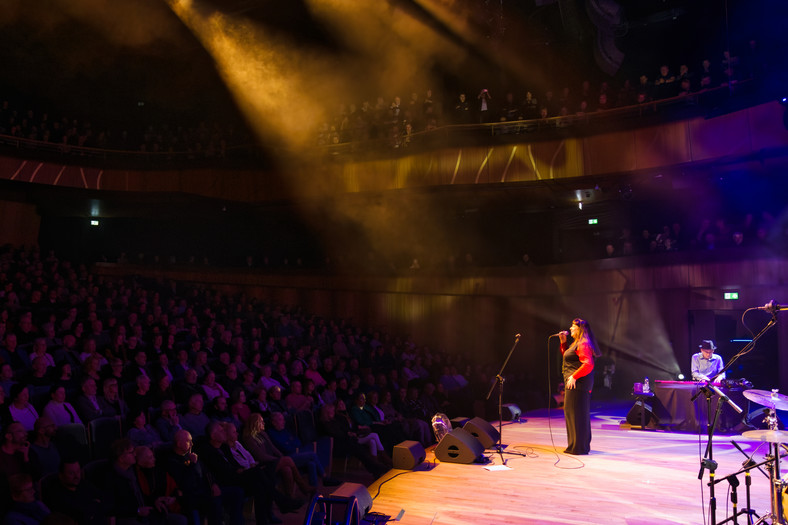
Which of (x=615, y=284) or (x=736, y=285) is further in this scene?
(x=615, y=284)

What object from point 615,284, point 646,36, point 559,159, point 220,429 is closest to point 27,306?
point 220,429

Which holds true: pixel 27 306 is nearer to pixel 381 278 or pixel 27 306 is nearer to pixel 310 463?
pixel 310 463

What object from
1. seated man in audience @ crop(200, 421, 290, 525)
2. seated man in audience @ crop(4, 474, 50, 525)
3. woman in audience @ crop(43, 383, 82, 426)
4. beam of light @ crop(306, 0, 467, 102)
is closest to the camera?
seated man in audience @ crop(4, 474, 50, 525)

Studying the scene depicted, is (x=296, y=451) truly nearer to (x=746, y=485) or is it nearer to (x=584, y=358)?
(x=584, y=358)

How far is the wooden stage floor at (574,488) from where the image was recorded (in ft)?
13.6

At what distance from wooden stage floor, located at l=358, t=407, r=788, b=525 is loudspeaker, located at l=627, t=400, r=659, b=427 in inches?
29.6

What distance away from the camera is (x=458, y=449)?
223 inches

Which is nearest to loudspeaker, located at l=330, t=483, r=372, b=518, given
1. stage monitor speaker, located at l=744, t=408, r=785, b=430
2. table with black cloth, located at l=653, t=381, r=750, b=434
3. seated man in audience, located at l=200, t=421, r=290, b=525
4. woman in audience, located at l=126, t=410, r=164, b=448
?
seated man in audience, located at l=200, t=421, r=290, b=525

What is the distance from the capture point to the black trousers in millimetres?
5742

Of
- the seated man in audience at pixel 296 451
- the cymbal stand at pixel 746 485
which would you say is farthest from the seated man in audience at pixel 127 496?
the cymbal stand at pixel 746 485

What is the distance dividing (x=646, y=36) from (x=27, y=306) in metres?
12.2

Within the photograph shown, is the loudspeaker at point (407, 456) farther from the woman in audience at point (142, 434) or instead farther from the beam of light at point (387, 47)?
the beam of light at point (387, 47)

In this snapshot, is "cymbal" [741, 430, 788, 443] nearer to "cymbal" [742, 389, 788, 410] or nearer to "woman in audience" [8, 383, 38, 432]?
"cymbal" [742, 389, 788, 410]

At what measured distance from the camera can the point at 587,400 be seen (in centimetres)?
578
